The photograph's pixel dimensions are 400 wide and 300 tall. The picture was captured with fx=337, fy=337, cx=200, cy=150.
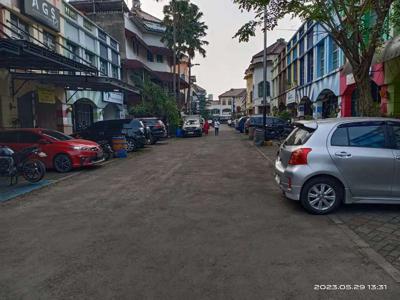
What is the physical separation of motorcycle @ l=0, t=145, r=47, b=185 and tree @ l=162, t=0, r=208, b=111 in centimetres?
2940

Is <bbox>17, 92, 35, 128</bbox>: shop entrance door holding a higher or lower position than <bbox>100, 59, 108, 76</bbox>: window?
lower

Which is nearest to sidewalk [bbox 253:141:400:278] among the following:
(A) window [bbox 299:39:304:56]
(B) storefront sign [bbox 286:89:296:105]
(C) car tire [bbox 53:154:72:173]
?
(C) car tire [bbox 53:154:72:173]

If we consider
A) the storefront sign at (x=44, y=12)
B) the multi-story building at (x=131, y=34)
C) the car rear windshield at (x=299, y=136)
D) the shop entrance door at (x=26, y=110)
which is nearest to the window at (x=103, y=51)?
the multi-story building at (x=131, y=34)

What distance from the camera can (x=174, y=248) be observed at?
467cm

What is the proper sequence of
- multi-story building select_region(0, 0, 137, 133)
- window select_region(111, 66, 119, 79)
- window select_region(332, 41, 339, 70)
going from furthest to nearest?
window select_region(111, 66, 119, 79)
window select_region(332, 41, 339, 70)
multi-story building select_region(0, 0, 137, 133)

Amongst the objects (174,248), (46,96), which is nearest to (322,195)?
(174,248)

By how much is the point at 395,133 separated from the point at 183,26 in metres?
36.1

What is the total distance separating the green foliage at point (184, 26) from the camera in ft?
125

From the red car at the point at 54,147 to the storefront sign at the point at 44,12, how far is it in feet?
24.7

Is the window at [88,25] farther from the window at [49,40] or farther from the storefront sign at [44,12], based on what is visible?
the window at [49,40]

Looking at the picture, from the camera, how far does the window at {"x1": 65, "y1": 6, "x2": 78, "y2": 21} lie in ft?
69.4

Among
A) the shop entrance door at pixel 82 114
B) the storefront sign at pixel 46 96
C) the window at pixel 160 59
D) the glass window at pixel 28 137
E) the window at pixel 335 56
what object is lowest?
the glass window at pixel 28 137

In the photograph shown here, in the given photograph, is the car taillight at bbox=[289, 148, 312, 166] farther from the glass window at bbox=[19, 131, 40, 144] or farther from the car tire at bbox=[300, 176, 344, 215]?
the glass window at bbox=[19, 131, 40, 144]

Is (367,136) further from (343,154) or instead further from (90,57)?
(90,57)
